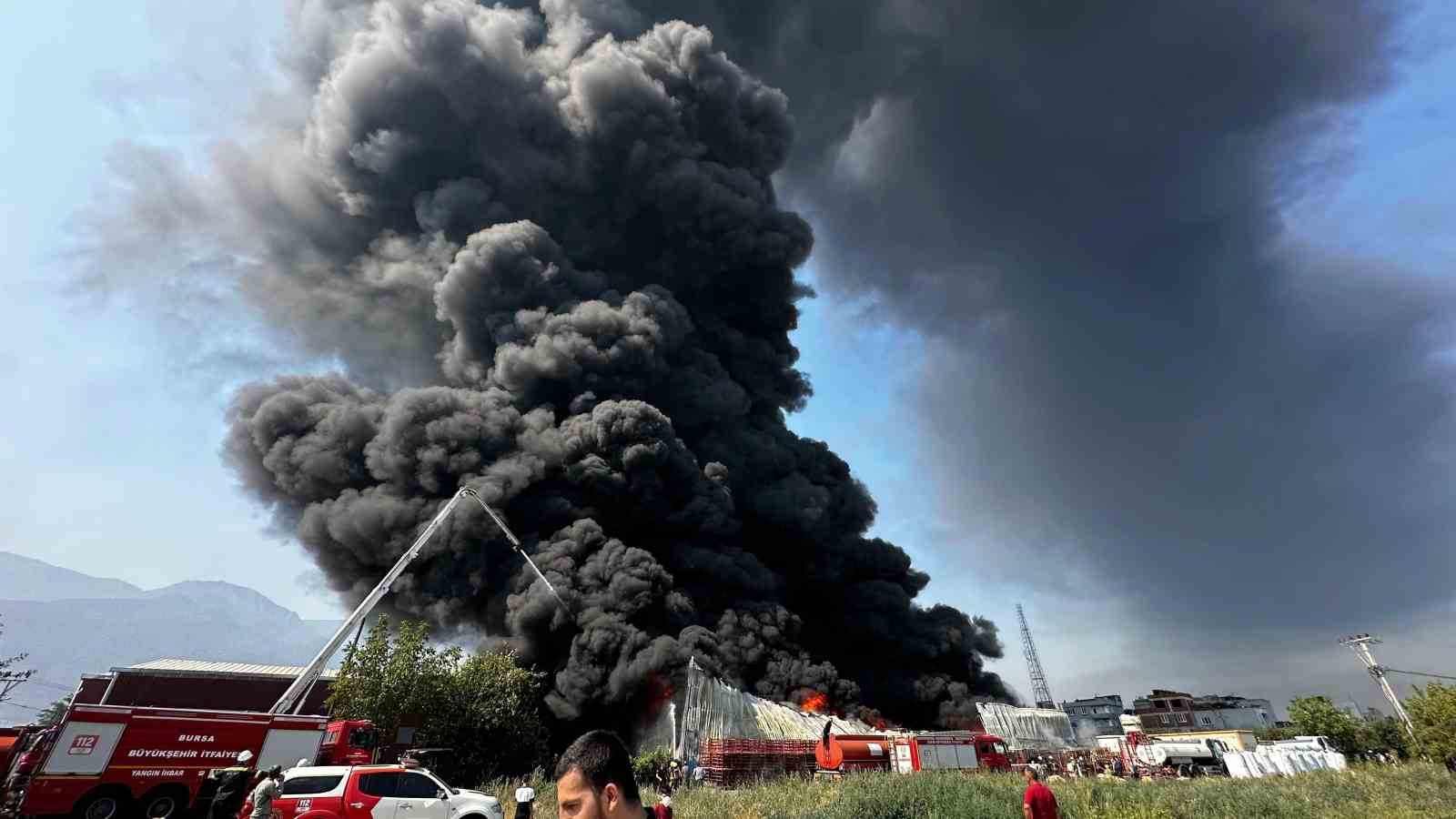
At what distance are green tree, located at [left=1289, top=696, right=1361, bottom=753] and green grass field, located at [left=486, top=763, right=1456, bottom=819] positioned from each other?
151 ft

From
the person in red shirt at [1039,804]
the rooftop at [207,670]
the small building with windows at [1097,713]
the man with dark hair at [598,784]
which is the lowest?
the man with dark hair at [598,784]

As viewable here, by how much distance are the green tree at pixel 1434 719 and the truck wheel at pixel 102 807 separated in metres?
52.7

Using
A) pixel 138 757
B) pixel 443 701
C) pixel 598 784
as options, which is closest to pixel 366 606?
pixel 443 701

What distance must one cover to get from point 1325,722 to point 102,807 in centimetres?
7240

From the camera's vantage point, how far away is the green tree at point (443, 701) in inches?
923

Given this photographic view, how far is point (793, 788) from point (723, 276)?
40244 millimetres

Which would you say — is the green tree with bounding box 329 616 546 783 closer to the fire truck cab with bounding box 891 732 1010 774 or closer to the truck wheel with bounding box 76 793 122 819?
the truck wheel with bounding box 76 793 122 819

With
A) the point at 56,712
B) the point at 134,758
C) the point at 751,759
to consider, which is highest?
the point at 56,712

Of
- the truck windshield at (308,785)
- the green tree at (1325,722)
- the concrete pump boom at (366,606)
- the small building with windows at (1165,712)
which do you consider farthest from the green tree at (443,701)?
the small building with windows at (1165,712)

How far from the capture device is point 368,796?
12266 millimetres

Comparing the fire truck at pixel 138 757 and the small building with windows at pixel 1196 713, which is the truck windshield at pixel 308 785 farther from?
the small building with windows at pixel 1196 713

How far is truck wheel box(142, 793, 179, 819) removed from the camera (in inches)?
622

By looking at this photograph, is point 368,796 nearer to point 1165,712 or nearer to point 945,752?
point 945,752

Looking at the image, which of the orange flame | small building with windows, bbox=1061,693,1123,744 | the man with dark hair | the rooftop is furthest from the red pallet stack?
Answer: small building with windows, bbox=1061,693,1123,744
